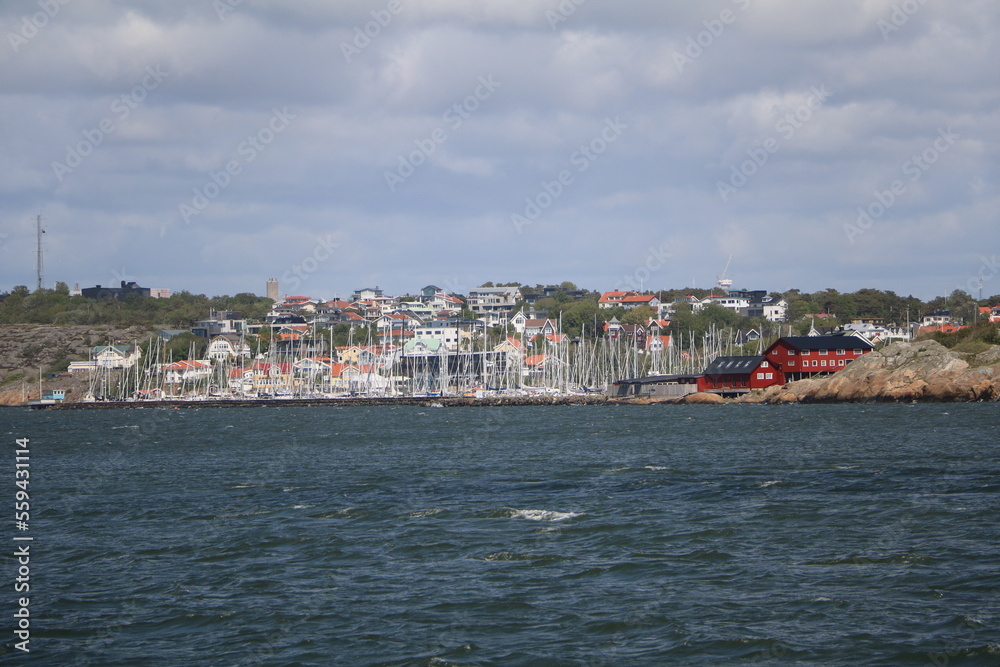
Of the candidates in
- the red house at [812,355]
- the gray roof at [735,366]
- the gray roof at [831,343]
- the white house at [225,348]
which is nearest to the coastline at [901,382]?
the gray roof at [735,366]

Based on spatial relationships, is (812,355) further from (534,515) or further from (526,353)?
(534,515)

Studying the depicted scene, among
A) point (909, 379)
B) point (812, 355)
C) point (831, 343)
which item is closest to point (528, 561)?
point (909, 379)

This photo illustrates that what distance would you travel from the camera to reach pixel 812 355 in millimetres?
95938

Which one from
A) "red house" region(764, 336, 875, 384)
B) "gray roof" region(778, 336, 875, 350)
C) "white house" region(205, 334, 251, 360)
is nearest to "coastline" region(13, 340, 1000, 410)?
"red house" region(764, 336, 875, 384)

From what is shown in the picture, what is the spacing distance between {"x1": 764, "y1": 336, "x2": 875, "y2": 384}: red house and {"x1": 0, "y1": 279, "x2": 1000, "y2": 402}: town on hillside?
0.38 ft

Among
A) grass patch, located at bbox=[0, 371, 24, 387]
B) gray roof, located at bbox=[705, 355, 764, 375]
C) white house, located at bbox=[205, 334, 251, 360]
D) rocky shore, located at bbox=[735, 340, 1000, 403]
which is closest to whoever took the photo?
rocky shore, located at bbox=[735, 340, 1000, 403]

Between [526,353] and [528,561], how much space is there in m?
139

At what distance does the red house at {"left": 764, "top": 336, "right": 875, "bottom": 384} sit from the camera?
9462 cm

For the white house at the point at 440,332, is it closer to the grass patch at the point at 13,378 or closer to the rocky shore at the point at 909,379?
the grass patch at the point at 13,378

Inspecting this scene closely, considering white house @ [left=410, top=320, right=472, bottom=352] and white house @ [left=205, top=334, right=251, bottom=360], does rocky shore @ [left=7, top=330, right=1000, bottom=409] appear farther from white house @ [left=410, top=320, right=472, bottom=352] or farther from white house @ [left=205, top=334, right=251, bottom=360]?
white house @ [left=205, top=334, right=251, bottom=360]

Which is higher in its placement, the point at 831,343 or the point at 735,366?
the point at 831,343

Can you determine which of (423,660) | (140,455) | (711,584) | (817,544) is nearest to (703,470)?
(817,544)

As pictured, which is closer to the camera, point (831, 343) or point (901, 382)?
point (901, 382)

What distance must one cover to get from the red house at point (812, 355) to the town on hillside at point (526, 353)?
115mm
